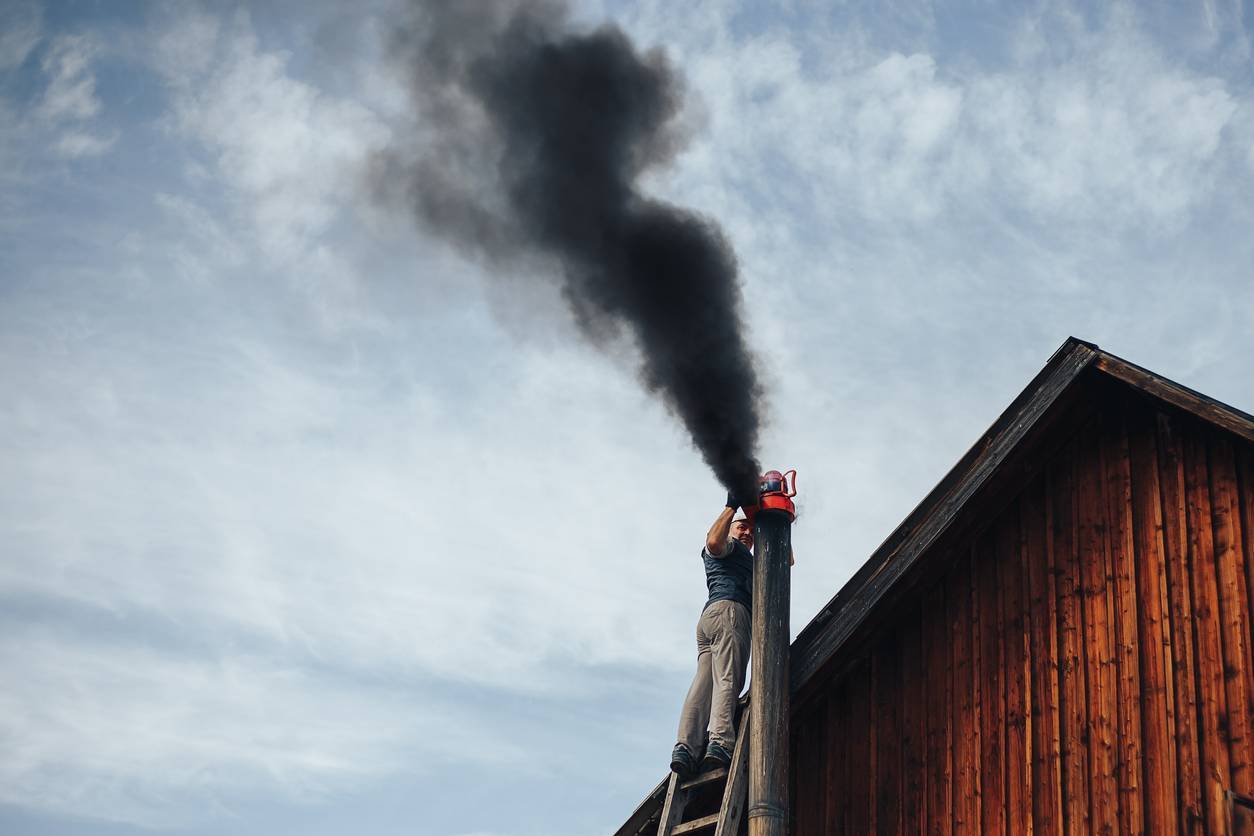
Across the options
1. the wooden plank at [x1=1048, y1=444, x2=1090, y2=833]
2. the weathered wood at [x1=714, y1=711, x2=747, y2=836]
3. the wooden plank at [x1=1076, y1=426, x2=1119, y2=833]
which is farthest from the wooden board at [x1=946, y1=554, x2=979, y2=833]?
the weathered wood at [x1=714, y1=711, x2=747, y2=836]

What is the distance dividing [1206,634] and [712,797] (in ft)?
12.8

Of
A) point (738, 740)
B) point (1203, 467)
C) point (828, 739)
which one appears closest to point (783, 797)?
point (738, 740)

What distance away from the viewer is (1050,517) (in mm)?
9805

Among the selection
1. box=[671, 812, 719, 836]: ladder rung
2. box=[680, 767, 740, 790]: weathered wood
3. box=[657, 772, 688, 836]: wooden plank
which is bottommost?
box=[671, 812, 719, 836]: ladder rung

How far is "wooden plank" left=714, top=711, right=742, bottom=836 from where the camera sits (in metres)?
9.26

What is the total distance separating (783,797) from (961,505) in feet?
8.05

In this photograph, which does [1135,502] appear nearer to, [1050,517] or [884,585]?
[1050,517]

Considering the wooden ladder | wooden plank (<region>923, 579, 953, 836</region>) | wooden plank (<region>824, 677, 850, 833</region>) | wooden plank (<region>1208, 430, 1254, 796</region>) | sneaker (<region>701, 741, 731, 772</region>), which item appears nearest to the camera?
wooden plank (<region>1208, 430, 1254, 796</region>)

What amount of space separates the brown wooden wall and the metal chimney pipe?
3.02 feet

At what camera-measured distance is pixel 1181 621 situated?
8.71 metres

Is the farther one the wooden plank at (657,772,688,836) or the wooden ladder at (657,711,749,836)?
the wooden plank at (657,772,688,836)

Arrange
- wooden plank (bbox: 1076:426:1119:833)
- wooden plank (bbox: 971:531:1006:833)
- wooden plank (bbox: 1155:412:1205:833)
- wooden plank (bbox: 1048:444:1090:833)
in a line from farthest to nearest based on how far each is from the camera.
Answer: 1. wooden plank (bbox: 971:531:1006:833)
2. wooden plank (bbox: 1048:444:1090:833)
3. wooden plank (bbox: 1076:426:1119:833)
4. wooden plank (bbox: 1155:412:1205:833)

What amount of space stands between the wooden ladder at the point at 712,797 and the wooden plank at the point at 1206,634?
9.84 ft

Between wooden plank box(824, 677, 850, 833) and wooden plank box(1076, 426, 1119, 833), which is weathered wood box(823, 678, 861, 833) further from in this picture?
wooden plank box(1076, 426, 1119, 833)
